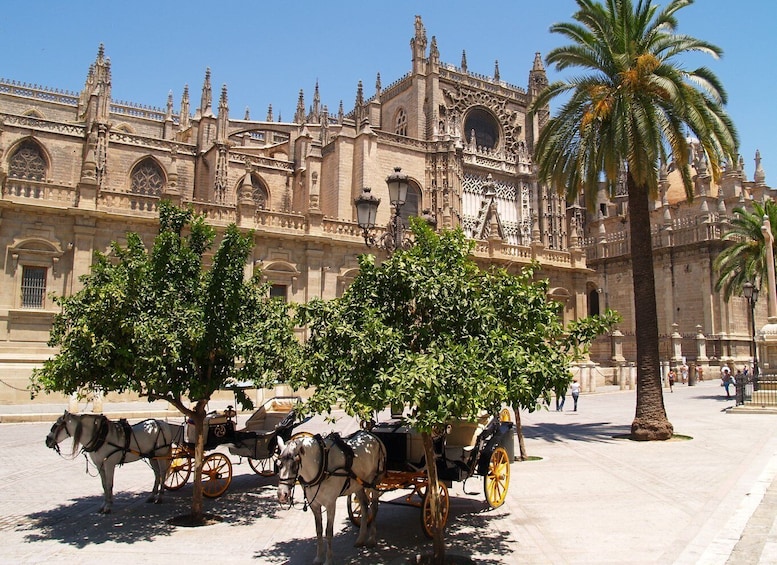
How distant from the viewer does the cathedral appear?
Result: 61.7 feet

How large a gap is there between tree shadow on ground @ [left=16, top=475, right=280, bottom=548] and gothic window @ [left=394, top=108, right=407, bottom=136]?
37.5 meters

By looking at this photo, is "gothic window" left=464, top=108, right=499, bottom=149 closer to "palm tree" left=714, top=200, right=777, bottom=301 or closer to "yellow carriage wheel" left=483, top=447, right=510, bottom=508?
"palm tree" left=714, top=200, right=777, bottom=301

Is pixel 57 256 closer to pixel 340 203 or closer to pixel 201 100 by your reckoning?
pixel 340 203

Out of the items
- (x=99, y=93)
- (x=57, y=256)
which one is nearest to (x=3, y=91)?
(x=99, y=93)

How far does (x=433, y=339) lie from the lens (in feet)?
19.6

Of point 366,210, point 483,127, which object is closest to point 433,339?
point 366,210

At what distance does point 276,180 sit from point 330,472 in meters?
32.4

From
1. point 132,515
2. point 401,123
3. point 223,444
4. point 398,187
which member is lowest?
point 132,515

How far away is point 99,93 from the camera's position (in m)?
33.4


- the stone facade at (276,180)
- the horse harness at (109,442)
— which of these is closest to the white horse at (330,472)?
the horse harness at (109,442)

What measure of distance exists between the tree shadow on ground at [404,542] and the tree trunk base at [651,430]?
731 centimetres

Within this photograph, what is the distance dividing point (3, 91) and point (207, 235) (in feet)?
144

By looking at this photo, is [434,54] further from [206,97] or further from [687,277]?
[687,277]

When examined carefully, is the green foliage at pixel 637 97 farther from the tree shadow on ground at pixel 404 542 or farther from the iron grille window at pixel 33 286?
the iron grille window at pixel 33 286
